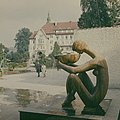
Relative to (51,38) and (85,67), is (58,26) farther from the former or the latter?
(85,67)

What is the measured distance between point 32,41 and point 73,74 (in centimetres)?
6570

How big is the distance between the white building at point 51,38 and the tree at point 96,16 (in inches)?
1537

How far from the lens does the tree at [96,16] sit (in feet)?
82.2

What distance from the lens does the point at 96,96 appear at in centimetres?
498

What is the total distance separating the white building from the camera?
6725 cm

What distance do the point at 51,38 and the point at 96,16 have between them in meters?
43.5

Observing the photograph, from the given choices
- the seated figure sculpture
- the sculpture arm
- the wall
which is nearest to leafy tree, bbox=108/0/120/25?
the wall

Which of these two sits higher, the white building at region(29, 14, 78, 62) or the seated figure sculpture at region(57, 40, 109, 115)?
the white building at region(29, 14, 78, 62)

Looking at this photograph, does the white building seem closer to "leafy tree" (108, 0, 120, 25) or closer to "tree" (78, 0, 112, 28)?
"tree" (78, 0, 112, 28)

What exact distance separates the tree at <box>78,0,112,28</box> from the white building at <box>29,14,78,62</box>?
128 ft

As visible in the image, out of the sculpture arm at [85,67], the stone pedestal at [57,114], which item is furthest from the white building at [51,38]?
the sculpture arm at [85,67]

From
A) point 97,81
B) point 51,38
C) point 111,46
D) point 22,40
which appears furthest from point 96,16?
point 22,40

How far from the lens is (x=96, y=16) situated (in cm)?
2602

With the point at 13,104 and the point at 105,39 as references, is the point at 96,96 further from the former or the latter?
the point at 105,39
